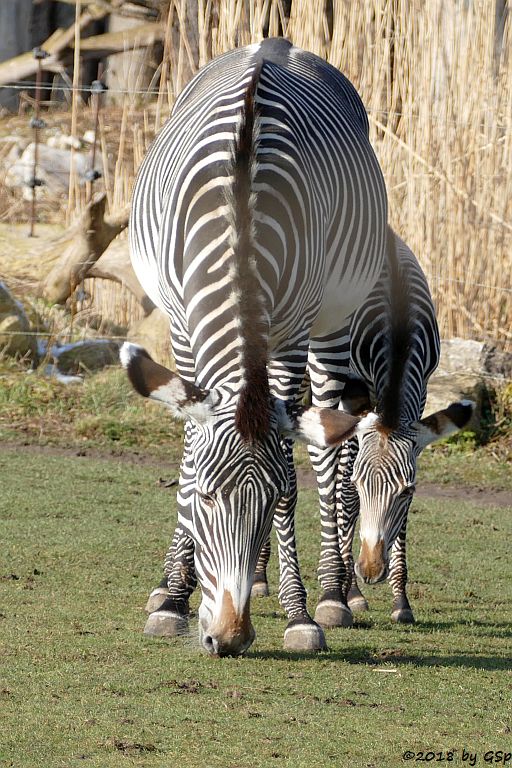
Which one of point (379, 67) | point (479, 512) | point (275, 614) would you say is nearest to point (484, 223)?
point (379, 67)

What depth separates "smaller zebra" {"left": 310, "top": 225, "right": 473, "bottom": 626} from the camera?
5648 millimetres

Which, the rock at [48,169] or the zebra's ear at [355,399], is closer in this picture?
the zebra's ear at [355,399]

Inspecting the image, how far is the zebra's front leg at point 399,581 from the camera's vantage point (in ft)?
19.4

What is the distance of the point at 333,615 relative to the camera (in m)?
5.77

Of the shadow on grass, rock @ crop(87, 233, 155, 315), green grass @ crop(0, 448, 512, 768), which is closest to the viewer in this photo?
green grass @ crop(0, 448, 512, 768)

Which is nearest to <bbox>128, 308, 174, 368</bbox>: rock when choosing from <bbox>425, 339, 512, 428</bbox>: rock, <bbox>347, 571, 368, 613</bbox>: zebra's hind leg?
<bbox>425, 339, 512, 428</bbox>: rock

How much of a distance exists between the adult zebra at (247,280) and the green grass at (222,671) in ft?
0.91

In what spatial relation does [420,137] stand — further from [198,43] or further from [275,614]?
[275,614]

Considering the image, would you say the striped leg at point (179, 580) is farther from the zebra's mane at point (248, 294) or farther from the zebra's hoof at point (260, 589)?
the zebra's mane at point (248, 294)

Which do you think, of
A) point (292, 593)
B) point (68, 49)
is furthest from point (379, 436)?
point (68, 49)

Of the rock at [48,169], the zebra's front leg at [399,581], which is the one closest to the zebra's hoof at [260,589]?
the zebra's front leg at [399,581]

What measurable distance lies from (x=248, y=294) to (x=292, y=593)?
166 centimetres

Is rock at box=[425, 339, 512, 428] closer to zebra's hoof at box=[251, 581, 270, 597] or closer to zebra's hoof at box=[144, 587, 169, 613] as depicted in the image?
zebra's hoof at box=[251, 581, 270, 597]

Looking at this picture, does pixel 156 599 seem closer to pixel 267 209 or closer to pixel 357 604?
pixel 357 604
